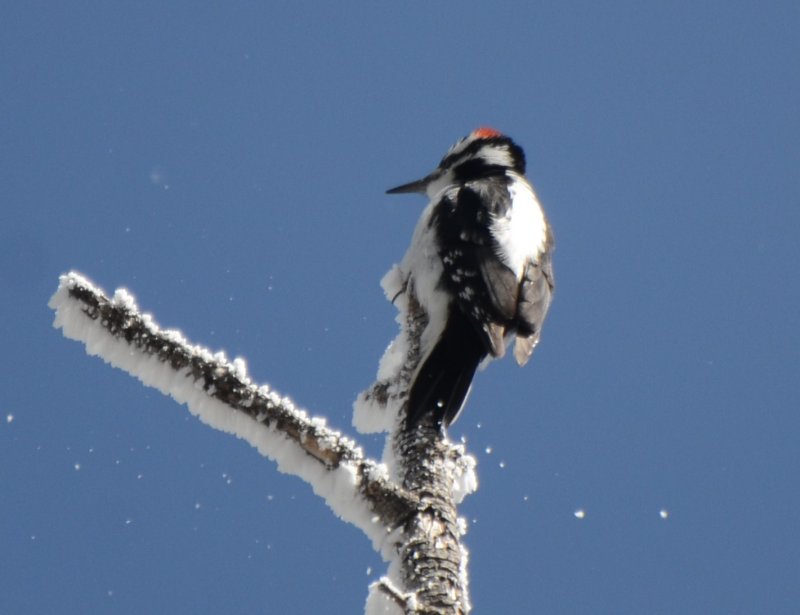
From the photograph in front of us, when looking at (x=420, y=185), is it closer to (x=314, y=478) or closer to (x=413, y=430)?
(x=413, y=430)

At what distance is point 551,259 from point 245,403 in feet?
7.62

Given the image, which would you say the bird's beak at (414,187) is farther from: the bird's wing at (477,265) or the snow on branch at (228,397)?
the snow on branch at (228,397)

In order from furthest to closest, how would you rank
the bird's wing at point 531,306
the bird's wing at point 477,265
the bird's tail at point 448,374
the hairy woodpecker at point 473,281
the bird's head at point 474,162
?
the bird's head at point 474,162 < the bird's wing at point 531,306 < the bird's wing at point 477,265 < the hairy woodpecker at point 473,281 < the bird's tail at point 448,374

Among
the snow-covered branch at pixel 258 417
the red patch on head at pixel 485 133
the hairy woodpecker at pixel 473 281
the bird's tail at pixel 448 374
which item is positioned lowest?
the snow-covered branch at pixel 258 417

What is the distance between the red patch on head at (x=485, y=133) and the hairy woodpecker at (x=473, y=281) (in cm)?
64

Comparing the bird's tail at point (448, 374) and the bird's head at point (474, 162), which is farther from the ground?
the bird's head at point (474, 162)

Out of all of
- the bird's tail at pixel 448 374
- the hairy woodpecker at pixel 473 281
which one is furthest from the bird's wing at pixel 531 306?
the bird's tail at pixel 448 374

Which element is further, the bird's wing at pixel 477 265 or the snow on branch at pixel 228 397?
the bird's wing at pixel 477 265

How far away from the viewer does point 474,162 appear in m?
4.77

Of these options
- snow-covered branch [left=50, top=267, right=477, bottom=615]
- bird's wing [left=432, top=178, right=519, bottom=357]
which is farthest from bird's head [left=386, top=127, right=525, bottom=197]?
snow-covered branch [left=50, top=267, right=477, bottom=615]

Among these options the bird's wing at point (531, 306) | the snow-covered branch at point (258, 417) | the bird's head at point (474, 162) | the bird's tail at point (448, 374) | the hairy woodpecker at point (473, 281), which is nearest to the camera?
the snow-covered branch at point (258, 417)

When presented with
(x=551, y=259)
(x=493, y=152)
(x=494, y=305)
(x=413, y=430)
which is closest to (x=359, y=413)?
(x=413, y=430)

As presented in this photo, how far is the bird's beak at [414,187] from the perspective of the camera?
16.3ft

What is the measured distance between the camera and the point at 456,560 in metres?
1.59
